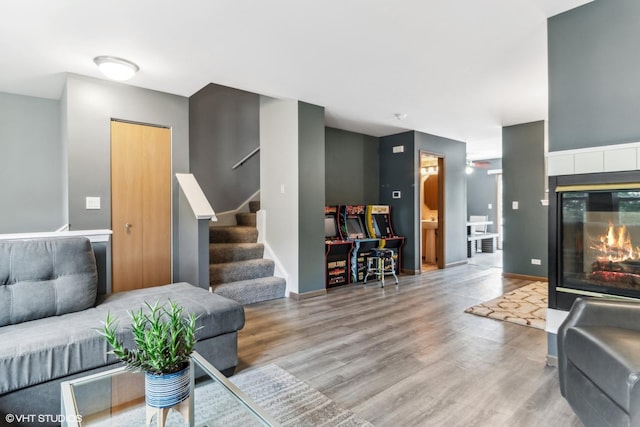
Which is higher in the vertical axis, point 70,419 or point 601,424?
point 70,419

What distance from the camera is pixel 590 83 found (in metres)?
2.31

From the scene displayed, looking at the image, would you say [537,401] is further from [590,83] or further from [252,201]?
[252,201]

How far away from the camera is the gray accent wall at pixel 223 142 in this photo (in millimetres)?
5395

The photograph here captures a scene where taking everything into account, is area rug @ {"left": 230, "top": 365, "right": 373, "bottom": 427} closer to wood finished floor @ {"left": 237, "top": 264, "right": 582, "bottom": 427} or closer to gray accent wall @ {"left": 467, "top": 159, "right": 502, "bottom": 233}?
wood finished floor @ {"left": 237, "top": 264, "right": 582, "bottom": 427}

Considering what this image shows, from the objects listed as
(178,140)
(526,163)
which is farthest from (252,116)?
(526,163)

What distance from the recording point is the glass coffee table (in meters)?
1.30

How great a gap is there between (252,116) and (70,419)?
543cm

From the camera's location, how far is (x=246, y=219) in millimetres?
5438

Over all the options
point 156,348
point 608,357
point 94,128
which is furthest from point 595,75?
point 94,128

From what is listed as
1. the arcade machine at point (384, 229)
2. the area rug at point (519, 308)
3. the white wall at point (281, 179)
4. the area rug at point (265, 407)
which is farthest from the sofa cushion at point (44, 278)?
the arcade machine at point (384, 229)

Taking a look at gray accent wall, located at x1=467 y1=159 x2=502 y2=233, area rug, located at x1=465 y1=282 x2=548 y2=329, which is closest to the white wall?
area rug, located at x1=465 y1=282 x2=548 y2=329

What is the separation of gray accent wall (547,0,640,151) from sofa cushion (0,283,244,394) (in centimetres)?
274

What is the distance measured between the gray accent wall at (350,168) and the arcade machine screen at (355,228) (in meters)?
0.44

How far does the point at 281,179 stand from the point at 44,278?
2.93 meters
